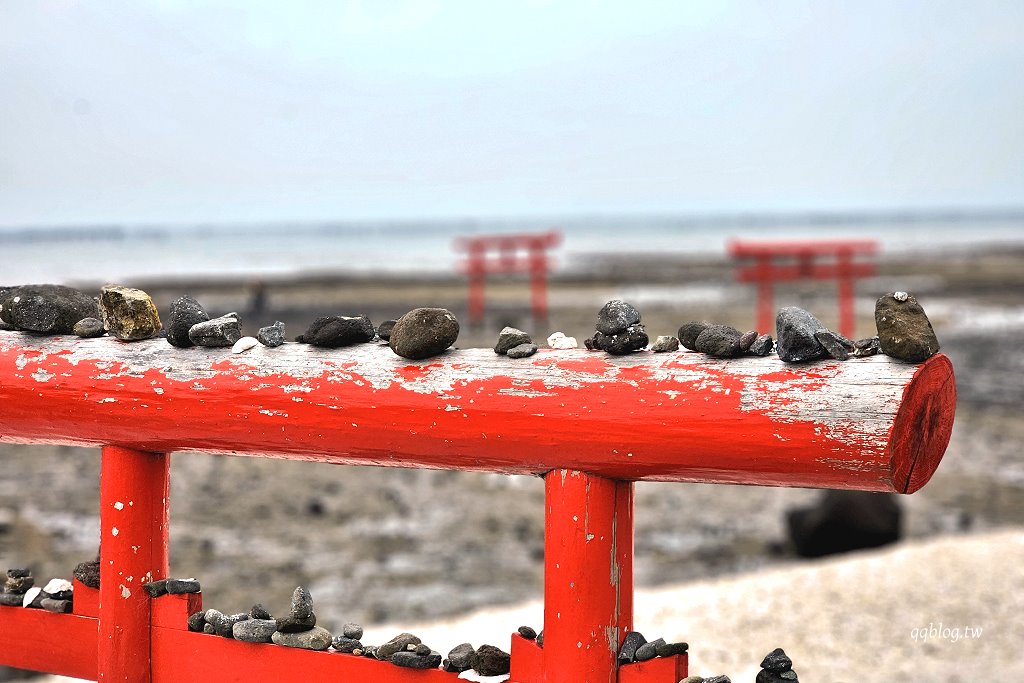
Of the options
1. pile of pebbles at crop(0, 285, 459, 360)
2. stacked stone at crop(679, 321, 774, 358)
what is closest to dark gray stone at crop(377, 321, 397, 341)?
pile of pebbles at crop(0, 285, 459, 360)

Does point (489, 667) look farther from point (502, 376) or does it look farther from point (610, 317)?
point (610, 317)

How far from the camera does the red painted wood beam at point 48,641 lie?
304cm

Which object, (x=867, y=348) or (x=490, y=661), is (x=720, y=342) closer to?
(x=867, y=348)

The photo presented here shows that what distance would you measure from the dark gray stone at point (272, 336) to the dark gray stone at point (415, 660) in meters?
0.81

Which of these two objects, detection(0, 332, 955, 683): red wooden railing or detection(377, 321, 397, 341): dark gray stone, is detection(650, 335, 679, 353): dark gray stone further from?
detection(377, 321, 397, 341): dark gray stone

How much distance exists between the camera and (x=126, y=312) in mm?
2867

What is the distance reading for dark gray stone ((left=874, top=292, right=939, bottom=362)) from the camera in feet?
7.22

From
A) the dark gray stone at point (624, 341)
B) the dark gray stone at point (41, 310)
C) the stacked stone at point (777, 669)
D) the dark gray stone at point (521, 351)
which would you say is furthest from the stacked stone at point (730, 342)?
the dark gray stone at point (41, 310)

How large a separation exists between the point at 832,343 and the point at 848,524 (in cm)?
626

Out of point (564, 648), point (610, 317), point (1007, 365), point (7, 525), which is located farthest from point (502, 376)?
point (1007, 365)

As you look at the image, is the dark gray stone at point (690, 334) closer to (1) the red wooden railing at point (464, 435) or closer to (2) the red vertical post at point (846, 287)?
(1) the red wooden railing at point (464, 435)

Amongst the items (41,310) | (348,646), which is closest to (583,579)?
(348,646)

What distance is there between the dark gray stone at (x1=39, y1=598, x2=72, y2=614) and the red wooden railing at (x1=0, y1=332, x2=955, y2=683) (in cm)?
3

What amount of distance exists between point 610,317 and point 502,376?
0.27 m
